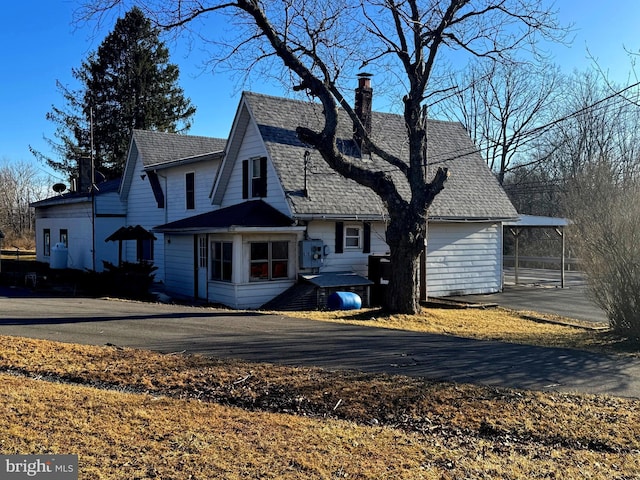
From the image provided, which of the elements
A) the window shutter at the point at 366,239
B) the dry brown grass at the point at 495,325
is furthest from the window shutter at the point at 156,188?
the dry brown grass at the point at 495,325

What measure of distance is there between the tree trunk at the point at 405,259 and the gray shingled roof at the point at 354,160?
3.25m

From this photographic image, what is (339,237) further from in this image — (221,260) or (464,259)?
(464,259)

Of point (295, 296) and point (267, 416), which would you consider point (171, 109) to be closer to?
point (295, 296)

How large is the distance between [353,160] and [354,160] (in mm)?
38

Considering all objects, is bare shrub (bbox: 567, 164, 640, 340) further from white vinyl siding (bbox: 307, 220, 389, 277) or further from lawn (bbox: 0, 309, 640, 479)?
white vinyl siding (bbox: 307, 220, 389, 277)

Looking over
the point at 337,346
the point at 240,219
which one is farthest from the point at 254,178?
the point at 337,346

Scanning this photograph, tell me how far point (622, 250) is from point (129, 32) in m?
43.1

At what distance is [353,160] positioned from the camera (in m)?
19.9

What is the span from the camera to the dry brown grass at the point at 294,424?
16.1ft

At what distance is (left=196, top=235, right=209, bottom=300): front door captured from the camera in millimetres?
19000

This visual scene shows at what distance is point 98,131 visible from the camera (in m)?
44.6

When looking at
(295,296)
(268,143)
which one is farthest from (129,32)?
(295,296)

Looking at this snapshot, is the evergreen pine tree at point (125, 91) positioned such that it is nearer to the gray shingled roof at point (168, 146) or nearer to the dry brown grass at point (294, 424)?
the gray shingled roof at point (168, 146)

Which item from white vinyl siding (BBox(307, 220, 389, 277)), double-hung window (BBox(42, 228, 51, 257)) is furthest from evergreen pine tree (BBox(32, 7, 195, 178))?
white vinyl siding (BBox(307, 220, 389, 277))
